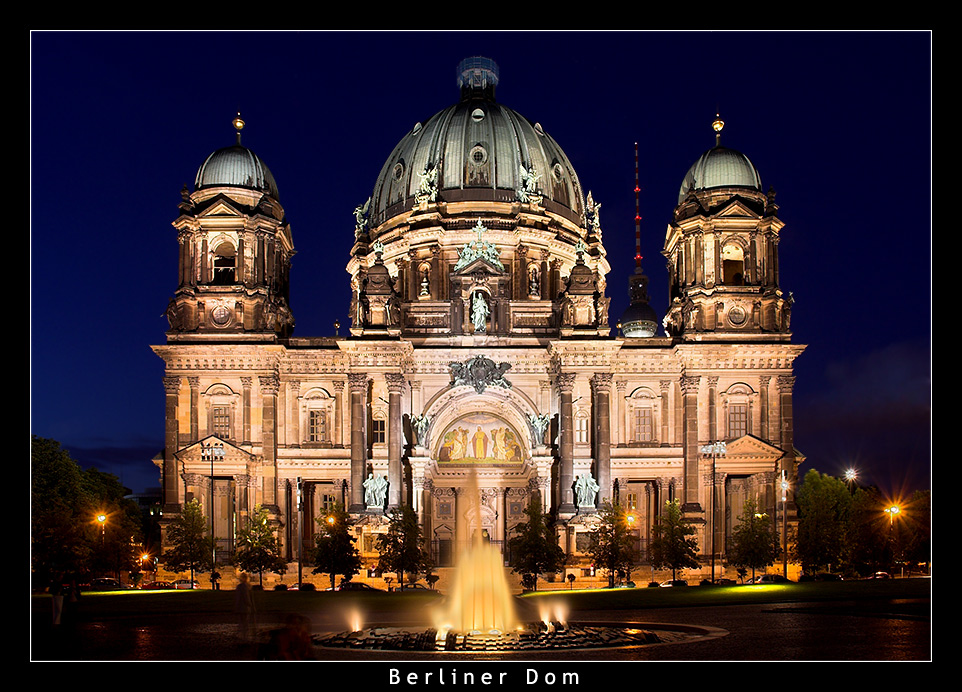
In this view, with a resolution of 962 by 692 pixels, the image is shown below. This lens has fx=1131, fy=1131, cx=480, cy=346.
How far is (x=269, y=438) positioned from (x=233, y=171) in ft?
63.5

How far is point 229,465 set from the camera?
2980 inches

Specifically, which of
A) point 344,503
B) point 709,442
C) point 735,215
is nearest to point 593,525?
point 709,442

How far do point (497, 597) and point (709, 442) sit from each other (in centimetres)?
4262

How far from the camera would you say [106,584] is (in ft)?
222

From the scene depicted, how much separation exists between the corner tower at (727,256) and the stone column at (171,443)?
35401 millimetres

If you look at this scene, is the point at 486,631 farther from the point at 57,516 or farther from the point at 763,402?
the point at 763,402

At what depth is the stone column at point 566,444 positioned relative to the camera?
7600 cm

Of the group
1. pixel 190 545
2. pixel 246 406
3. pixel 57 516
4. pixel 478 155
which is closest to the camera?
pixel 57 516

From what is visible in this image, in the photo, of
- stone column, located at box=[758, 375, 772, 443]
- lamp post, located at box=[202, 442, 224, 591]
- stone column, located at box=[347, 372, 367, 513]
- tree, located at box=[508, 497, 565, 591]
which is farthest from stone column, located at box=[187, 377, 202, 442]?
stone column, located at box=[758, 375, 772, 443]

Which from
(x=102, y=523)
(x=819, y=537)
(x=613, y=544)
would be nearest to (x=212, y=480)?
(x=102, y=523)

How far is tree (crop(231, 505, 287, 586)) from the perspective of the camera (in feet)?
217

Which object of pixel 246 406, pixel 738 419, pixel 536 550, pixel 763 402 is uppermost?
pixel 763 402

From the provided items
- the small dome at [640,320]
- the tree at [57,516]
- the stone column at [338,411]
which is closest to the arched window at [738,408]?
the stone column at [338,411]
